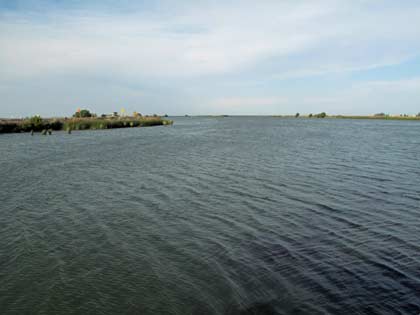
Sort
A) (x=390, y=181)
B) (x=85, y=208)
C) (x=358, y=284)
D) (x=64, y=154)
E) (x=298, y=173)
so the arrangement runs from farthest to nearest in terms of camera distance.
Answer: (x=64, y=154), (x=298, y=173), (x=390, y=181), (x=85, y=208), (x=358, y=284)

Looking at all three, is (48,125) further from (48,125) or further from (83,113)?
(83,113)

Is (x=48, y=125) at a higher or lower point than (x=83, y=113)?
lower

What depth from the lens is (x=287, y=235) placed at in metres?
11.1

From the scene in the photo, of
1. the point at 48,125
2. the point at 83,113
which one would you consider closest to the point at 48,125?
the point at 48,125

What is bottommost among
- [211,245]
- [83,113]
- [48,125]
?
[211,245]

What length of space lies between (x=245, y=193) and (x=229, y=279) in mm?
8836

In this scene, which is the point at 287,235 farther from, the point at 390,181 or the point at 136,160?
the point at 136,160

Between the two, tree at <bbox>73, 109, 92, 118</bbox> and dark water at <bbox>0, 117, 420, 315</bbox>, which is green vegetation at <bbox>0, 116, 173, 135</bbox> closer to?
tree at <bbox>73, 109, 92, 118</bbox>

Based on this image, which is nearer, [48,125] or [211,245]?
[211,245]

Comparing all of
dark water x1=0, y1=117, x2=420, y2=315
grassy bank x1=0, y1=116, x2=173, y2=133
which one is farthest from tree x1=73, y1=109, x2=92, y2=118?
dark water x1=0, y1=117, x2=420, y2=315

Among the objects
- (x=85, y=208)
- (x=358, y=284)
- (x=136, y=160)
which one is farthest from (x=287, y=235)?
(x=136, y=160)

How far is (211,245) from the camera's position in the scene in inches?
409

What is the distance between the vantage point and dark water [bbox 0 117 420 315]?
7.40 meters

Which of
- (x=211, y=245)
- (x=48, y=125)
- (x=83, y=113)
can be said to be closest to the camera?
(x=211, y=245)
